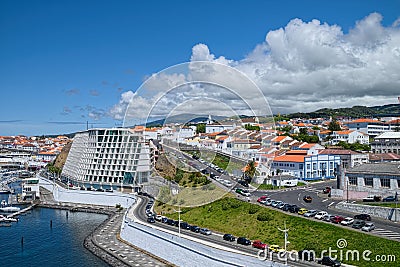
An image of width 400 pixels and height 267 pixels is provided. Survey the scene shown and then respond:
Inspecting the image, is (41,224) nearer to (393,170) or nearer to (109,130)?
(109,130)

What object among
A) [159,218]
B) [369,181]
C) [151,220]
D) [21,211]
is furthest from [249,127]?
[21,211]

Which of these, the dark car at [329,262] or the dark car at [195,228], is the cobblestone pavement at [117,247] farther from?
the dark car at [329,262]

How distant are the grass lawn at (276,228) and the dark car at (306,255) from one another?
13.3 inches

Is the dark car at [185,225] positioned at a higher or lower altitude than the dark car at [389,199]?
lower

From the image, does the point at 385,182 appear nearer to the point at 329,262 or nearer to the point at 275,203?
the point at 275,203

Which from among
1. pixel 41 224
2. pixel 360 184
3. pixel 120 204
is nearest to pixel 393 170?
pixel 360 184

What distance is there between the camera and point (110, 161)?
40188 millimetres

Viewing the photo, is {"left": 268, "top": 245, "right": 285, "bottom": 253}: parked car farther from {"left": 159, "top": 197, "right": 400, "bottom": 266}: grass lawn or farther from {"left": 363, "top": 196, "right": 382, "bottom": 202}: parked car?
{"left": 363, "top": 196, "right": 382, "bottom": 202}: parked car

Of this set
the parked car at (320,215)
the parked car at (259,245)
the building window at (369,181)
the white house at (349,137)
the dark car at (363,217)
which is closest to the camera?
the parked car at (259,245)

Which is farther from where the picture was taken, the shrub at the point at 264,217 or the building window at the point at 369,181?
the building window at the point at 369,181

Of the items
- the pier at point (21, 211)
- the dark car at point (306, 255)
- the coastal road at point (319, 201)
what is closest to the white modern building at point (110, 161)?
the pier at point (21, 211)

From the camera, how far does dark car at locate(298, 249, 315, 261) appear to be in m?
15.0

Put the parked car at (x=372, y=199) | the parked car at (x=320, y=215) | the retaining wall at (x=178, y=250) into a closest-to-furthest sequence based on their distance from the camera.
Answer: the retaining wall at (x=178, y=250) < the parked car at (x=320, y=215) < the parked car at (x=372, y=199)

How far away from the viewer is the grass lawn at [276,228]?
51.9 ft
